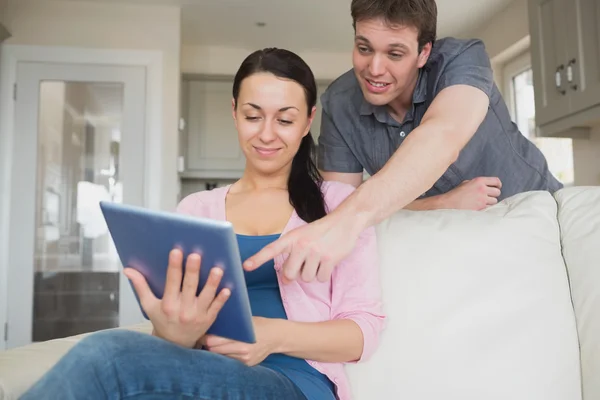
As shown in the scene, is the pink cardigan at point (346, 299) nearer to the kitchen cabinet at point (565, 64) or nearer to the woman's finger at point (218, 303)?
the woman's finger at point (218, 303)

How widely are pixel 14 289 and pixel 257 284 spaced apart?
9.62 ft

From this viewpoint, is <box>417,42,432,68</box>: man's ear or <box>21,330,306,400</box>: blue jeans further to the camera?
<box>417,42,432,68</box>: man's ear

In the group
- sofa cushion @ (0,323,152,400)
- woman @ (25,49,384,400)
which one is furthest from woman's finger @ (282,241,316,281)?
sofa cushion @ (0,323,152,400)

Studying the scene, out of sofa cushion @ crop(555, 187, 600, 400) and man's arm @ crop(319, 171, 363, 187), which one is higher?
man's arm @ crop(319, 171, 363, 187)

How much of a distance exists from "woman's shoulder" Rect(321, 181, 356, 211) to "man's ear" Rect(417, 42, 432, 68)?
41 centimetres

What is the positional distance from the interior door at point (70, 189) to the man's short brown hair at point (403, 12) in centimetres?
263

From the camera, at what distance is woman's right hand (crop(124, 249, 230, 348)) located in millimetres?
786

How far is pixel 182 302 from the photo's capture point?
32.9 inches

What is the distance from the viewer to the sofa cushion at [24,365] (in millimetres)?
1009

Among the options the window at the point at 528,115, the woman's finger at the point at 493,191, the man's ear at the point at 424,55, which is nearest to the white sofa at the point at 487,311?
the woman's finger at the point at 493,191

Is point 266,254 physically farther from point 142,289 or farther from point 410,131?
point 410,131

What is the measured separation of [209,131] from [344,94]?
3.18m

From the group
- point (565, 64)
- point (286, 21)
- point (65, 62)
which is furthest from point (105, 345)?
Result: point (286, 21)

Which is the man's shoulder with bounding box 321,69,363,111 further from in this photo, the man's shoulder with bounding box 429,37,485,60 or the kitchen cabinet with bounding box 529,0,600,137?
the kitchen cabinet with bounding box 529,0,600,137
